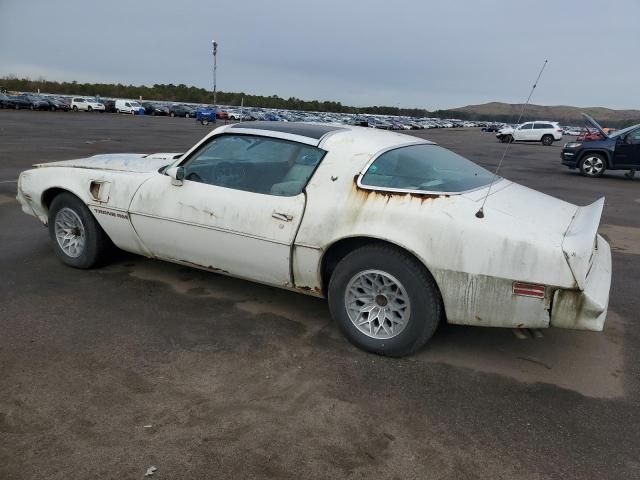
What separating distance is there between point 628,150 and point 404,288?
45.8ft

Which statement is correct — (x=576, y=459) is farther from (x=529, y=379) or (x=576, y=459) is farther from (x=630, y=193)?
(x=630, y=193)

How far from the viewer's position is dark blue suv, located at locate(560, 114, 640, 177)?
1422 centimetres

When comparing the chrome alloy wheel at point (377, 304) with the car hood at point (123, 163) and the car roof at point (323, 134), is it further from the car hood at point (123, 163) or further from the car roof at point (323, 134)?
the car hood at point (123, 163)

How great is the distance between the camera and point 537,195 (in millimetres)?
3943

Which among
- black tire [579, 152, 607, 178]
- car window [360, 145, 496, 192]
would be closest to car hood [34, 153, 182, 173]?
car window [360, 145, 496, 192]

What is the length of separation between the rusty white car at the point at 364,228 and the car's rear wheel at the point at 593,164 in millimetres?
12775

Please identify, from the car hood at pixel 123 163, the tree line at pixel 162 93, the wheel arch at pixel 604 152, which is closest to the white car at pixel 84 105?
the tree line at pixel 162 93

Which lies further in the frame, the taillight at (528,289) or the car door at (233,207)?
the car door at (233,207)

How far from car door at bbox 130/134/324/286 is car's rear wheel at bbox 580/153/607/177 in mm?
13901

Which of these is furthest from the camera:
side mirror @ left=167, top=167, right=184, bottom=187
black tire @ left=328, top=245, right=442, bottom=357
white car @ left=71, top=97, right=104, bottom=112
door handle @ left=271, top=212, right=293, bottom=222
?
white car @ left=71, top=97, right=104, bottom=112

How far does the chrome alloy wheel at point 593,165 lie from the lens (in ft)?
49.1

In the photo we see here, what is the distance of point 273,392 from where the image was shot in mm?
2973

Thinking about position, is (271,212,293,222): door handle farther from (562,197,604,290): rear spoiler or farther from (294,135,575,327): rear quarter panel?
(562,197,604,290): rear spoiler

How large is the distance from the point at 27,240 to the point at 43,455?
3.95 m
